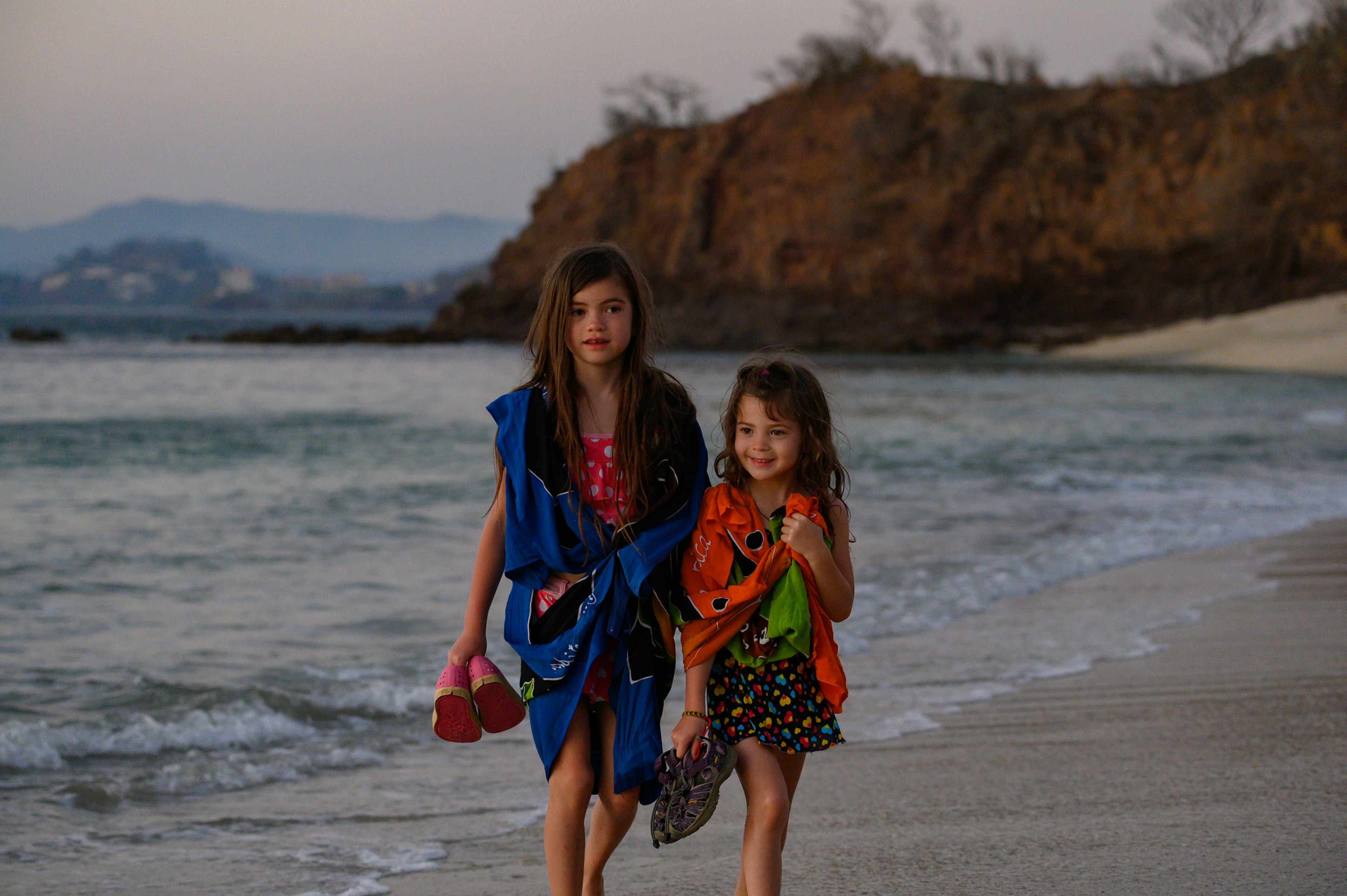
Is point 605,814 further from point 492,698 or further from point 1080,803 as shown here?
point 1080,803

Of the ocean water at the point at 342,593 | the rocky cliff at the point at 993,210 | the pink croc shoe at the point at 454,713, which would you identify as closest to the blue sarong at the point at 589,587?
the pink croc shoe at the point at 454,713

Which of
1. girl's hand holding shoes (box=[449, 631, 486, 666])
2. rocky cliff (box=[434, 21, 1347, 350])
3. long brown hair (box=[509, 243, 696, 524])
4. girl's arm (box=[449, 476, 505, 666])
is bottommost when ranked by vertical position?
girl's hand holding shoes (box=[449, 631, 486, 666])

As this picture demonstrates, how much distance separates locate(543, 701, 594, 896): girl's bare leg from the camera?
7.48ft

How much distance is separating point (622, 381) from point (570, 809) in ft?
2.84

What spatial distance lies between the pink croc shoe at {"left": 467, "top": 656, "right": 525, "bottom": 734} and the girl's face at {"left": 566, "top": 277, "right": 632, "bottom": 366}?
654mm

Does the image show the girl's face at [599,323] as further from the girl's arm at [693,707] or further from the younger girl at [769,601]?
the girl's arm at [693,707]

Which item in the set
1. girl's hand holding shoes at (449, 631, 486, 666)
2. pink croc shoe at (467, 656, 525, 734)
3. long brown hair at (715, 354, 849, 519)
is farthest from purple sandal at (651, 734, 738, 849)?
long brown hair at (715, 354, 849, 519)

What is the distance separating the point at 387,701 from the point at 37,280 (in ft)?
Answer: 483

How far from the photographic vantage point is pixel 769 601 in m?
2.30

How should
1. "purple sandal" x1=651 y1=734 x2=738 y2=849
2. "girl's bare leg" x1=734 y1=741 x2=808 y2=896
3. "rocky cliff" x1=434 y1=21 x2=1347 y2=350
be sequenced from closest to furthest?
"purple sandal" x1=651 y1=734 x2=738 y2=849 → "girl's bare leg" x1=734 y1=741 x2=808 y2=896 → "rocky cliff" x1=434 y1=21 x2=1347 y2=350

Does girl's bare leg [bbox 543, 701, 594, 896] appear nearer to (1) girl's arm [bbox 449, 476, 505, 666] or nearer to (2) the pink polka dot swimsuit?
(1) girl's arm [bbox 449, 476, 505, 666]

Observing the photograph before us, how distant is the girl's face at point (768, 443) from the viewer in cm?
237

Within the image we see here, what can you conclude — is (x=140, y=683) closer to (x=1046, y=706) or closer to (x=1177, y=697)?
(x=1046, y=706)

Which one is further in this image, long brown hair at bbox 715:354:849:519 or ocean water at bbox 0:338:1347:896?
ocean water at bbox 0:338:1347:896
